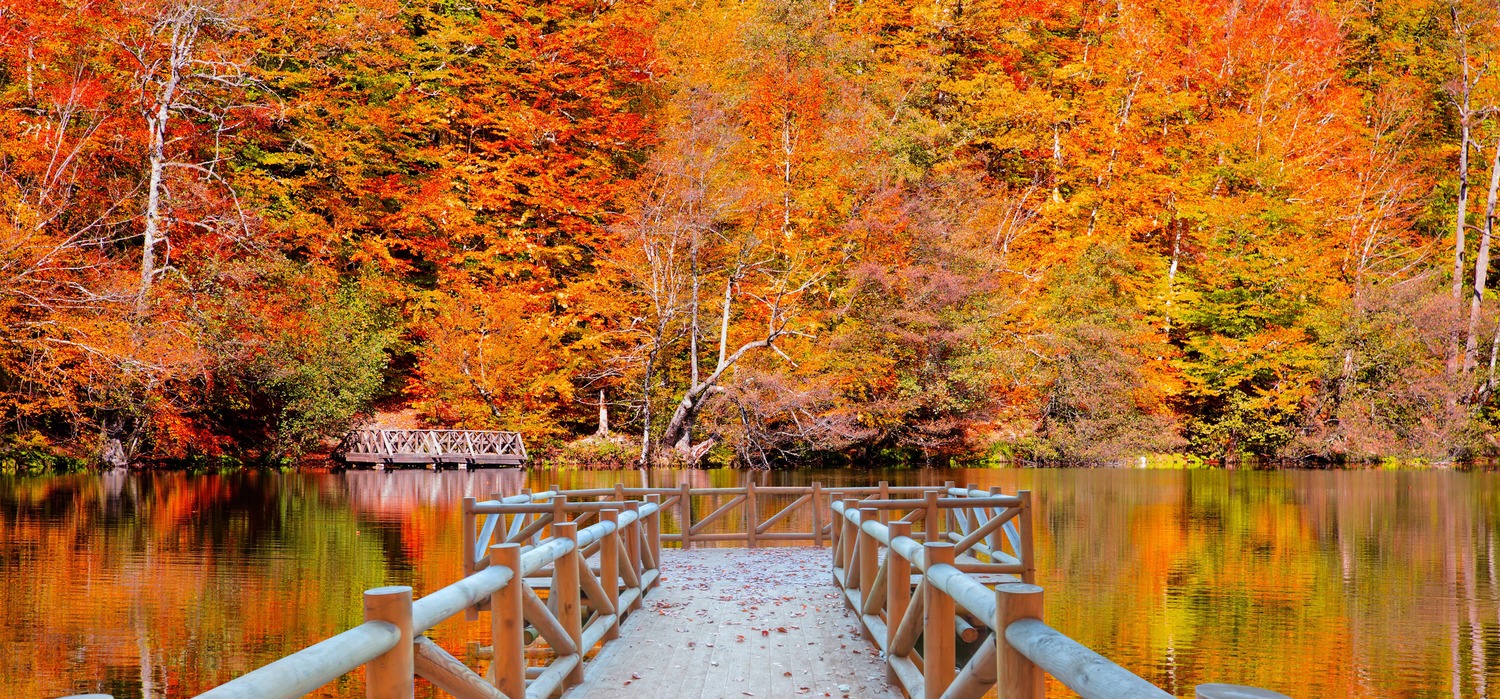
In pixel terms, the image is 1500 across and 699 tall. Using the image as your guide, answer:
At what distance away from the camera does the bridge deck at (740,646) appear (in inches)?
240

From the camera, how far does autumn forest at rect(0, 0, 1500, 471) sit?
104 ft

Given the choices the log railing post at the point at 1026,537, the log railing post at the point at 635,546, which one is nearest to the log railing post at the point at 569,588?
the log railing post at the point at 635,546

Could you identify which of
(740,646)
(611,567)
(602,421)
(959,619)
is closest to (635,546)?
(611,567)

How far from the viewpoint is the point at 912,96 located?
129ft

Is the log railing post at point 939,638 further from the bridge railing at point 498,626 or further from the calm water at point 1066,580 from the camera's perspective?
the calm water at point 1066,580

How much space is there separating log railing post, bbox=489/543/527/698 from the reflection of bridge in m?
30.4

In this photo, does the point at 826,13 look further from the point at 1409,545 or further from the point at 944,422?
the point at 1409,545

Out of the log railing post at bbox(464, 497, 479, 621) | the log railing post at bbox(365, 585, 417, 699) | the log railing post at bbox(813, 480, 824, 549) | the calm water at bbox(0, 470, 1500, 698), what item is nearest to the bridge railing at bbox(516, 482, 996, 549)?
the log railing post at bbox(813, 480, 824, 549)

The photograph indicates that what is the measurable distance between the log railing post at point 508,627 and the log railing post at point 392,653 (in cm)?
144

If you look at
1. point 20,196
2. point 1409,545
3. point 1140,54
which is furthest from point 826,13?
point 1409,545

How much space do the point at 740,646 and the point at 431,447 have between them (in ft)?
96.6

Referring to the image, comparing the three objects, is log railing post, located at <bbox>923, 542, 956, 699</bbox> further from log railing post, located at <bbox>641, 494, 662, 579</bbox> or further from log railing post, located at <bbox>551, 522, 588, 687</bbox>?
log railing post, located at <bbox>641, 494, 662, 579</bbox>

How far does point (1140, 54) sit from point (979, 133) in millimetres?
6371

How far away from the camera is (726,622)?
8.16 metres
